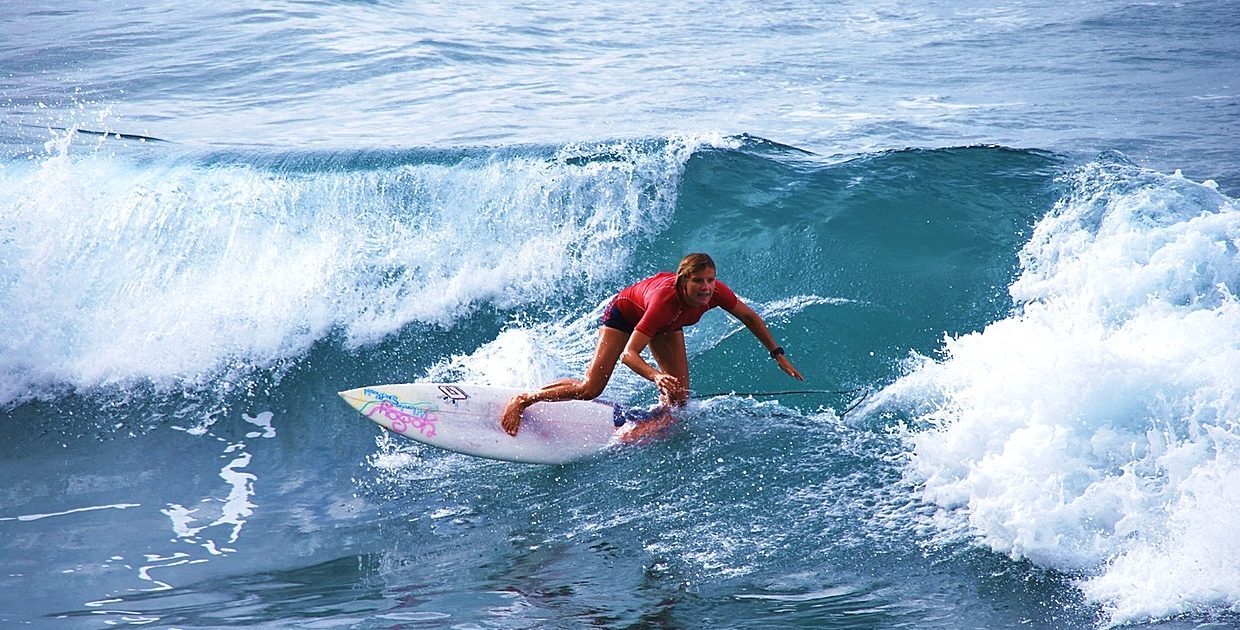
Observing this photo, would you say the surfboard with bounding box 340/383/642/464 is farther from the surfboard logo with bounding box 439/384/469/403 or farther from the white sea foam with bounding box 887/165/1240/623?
the white sea foam with bounding box 887/165/1240/623

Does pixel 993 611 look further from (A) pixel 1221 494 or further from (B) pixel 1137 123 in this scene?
(B) pixel 1137 123

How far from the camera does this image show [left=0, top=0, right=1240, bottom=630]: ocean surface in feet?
16.1

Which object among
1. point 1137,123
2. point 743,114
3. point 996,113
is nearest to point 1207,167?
point 1137,123

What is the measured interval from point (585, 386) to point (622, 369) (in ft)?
4.57

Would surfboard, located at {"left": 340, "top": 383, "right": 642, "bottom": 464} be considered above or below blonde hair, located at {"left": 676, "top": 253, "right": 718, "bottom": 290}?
below

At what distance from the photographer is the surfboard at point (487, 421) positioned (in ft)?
21.5

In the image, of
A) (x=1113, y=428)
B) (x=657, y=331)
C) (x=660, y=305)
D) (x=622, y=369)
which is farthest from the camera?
(x=622, y=369)

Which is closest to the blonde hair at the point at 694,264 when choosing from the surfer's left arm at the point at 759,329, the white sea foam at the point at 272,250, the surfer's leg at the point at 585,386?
the surfer's left arm at the point at 759,329

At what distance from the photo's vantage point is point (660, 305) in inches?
244

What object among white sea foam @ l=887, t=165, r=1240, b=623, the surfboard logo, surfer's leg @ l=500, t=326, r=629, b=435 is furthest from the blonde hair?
the surfboard logo

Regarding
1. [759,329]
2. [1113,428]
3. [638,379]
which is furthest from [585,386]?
[1113,428]

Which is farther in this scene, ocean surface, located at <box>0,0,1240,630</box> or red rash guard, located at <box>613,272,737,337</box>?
red rash guard, located at <box>613,272,737,337</box>

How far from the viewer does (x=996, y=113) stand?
13484 millimetres

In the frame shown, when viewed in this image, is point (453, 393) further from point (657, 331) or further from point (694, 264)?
point (694, 264)
